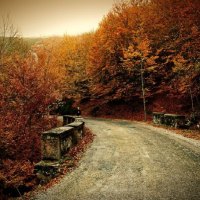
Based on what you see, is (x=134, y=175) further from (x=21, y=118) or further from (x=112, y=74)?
(x=112, y=74)

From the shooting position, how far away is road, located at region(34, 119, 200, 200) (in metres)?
5.81

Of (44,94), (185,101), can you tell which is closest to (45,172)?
(44,94)

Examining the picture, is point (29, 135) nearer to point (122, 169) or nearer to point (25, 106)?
point (25, 106)

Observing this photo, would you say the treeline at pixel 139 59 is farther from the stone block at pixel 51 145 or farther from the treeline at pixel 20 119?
the stone block at pixel 51 145

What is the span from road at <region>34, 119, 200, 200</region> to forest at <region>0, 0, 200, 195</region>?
3.41 meters

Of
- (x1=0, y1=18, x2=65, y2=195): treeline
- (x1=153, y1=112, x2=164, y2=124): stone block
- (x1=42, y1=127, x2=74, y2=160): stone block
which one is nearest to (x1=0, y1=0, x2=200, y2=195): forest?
(x1=0, y1=18, x2=65, y2=195): treeline

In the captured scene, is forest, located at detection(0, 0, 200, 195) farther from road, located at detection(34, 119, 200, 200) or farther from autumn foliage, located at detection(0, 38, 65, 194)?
road, located at detection(34, 119, 200, 200)

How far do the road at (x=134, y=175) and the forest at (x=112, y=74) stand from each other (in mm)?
3415

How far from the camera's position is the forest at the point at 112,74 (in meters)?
14.1

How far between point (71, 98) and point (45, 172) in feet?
99.2

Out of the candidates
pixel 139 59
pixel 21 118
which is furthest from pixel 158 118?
pixel 21 118

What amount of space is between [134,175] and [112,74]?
21.7m

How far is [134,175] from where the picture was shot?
7.07m

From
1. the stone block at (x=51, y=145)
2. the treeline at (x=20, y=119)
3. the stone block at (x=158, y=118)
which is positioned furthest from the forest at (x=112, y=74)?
the stone block at (x=158, y=118)
